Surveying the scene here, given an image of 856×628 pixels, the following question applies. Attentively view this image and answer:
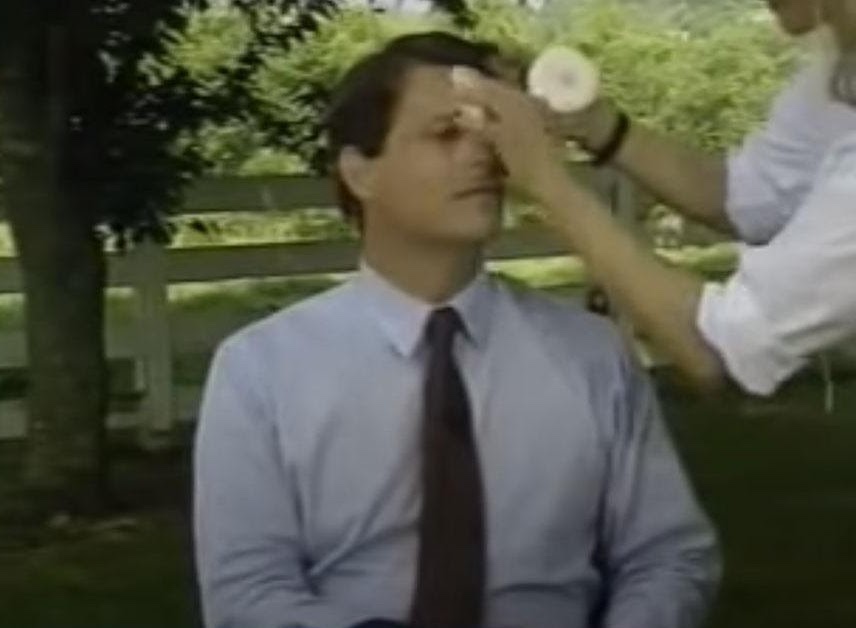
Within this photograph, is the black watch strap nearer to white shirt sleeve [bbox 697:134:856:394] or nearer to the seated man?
the seated man

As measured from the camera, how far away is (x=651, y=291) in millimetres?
2447

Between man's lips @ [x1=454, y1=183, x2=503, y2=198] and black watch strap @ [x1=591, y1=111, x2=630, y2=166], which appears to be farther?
black watch strap @ [x1=591, y1=111, x2=630, y2=166]

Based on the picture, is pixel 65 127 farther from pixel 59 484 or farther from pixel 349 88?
pixel 349 88

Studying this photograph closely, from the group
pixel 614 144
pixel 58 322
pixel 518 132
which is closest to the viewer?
pixel 518 132

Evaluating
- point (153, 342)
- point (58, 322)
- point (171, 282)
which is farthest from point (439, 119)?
point (171, 282)

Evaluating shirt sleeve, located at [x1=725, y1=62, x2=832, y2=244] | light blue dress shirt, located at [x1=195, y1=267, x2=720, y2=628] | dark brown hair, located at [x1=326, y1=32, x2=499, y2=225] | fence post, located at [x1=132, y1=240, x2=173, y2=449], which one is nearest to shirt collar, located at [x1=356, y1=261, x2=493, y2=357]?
light blue dress shirt, located at [x1=195, y1=267, x2=720, y2=628]

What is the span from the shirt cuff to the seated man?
1.74ft

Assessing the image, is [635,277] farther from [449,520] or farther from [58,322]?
[58,322]

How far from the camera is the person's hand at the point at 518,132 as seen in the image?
8.35 feet

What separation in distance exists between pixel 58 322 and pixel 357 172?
16.4 feet

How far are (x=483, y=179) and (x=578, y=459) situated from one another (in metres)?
0.33

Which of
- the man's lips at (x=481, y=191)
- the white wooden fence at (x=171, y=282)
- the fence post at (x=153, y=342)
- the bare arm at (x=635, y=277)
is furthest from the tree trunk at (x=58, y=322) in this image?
the bare arm at (x=635, y=277)

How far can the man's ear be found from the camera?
301cm

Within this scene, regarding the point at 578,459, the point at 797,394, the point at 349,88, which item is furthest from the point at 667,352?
the point at 797,394
